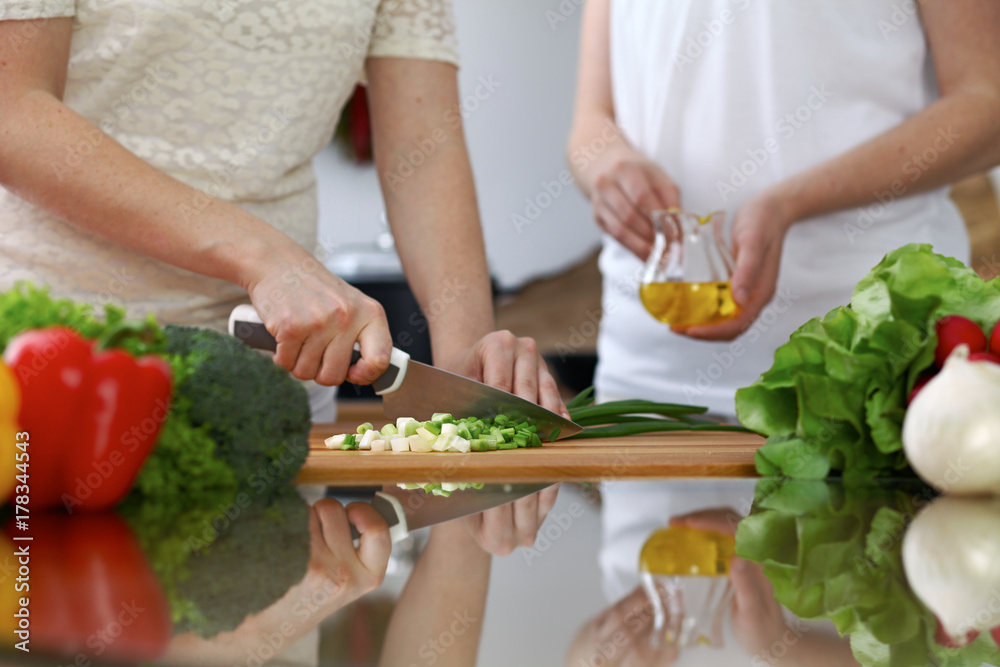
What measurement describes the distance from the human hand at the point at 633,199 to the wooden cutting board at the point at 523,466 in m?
0.55

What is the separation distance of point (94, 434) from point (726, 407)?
1.05m

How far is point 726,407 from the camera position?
5.00 feet

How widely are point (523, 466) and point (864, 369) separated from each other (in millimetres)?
328

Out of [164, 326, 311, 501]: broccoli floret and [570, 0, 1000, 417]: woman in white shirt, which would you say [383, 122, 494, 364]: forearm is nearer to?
[570, 0, 1000, 417]: woman in white shirt

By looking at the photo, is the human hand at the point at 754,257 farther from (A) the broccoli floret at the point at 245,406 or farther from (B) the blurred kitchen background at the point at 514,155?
(B) the blurred kitchen background at the point at 514,155

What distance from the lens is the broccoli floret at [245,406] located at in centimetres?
80

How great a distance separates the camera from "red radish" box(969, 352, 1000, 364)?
836 mm

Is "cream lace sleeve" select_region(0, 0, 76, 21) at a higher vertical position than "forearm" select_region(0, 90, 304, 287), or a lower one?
higher

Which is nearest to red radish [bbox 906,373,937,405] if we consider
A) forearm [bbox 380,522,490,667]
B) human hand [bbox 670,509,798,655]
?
human hand [bbox 670,509,798,655]

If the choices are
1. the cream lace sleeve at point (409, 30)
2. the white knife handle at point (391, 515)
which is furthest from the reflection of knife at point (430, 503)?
the cream lace sleeve at point (409, 30)

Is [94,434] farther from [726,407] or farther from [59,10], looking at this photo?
[726,407]

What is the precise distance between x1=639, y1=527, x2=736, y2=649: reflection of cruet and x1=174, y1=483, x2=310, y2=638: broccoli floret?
0.21 m

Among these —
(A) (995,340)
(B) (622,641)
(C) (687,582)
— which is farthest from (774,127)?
(B) (622,641)

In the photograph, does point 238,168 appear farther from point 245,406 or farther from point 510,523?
point 510,523
